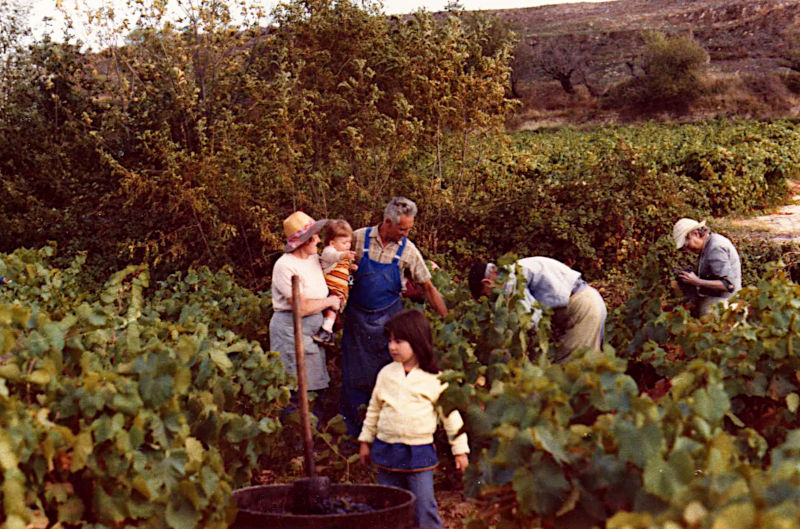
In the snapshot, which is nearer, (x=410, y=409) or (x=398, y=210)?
(x=410, y=409)

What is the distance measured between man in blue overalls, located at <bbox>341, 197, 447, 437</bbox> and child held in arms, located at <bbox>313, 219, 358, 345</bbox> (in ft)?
0.24

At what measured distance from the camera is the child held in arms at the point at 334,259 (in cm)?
634

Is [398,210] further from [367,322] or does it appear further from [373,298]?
[367,322]

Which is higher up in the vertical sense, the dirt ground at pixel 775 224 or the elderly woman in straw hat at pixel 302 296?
the elderly woman in straw hat at pixel 302 296

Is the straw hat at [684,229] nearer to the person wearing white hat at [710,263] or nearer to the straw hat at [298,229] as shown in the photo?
the person wearing white hat at [710,263]

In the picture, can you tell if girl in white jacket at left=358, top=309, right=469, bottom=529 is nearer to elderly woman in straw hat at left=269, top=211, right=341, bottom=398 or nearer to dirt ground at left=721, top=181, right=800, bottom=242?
elderly woman in straw hat at left=269, top=211, right=341, bottom=398

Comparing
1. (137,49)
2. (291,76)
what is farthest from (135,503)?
(137,49)

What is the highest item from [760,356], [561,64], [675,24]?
[675,24]

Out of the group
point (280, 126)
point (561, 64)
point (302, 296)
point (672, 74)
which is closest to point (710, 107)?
point (672, 74)

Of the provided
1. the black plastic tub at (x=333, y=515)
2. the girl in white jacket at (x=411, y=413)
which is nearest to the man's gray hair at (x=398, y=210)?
the girl in white jacket at (x=411, y=413)

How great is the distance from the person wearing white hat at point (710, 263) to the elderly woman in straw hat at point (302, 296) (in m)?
2.44

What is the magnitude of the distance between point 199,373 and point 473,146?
6.76 m

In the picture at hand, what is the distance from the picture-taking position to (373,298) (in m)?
6.32

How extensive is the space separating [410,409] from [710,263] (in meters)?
2.90
